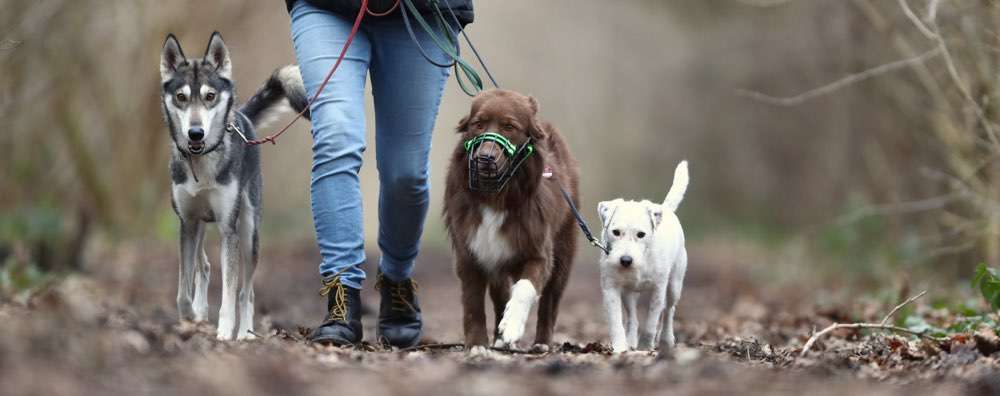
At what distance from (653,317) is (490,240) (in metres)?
0.99

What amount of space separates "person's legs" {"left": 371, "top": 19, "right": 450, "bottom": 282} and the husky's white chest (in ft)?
1.87

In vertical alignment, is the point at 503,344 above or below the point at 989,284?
below

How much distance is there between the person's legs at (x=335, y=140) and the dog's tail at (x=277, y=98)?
31.8 inches

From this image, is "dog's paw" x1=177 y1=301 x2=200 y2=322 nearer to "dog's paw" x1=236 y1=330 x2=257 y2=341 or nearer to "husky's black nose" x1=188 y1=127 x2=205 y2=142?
"dog's paw" x1=236 y1=330 x2=257 y2=341

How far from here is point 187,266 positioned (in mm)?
6879

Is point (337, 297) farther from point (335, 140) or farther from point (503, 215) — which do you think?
point (503, 215)

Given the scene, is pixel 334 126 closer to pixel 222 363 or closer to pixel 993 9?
pixel 222 363

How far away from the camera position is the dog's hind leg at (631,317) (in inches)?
267

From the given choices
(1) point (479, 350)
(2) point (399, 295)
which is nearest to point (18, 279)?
(2) point (399, 295)

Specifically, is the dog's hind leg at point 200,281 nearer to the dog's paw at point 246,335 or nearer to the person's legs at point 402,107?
the dog's paw at point 246,335

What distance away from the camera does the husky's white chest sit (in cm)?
645

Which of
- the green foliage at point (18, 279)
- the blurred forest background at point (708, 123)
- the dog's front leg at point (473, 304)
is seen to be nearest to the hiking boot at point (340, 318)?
the dog's front leg at point (473, 304)

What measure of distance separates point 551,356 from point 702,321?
473 centimetres

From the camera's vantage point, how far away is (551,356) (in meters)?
6.00
